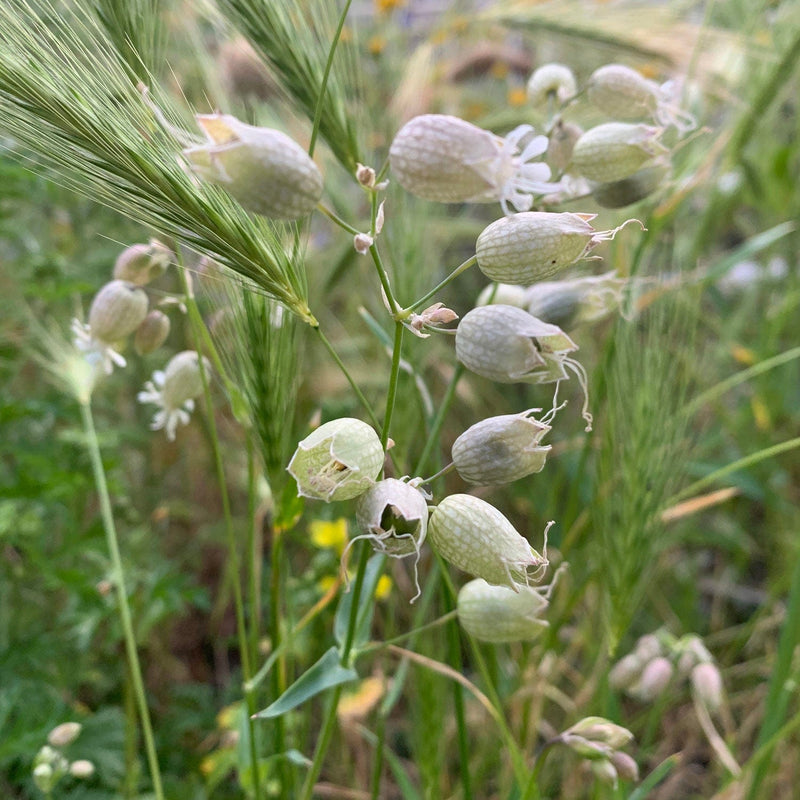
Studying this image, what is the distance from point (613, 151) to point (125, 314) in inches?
20.1

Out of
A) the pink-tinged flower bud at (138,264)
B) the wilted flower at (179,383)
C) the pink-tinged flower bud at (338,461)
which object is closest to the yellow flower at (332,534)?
the wilted flower at (179,383)

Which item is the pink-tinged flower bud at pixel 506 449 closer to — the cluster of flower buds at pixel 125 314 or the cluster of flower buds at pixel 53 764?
the cluster of flower buds at pixel 125 314

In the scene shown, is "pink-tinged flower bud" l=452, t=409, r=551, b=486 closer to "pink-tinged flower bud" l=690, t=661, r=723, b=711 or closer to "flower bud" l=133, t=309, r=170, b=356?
"flower bud" l=133, t=309, r=170, b=356

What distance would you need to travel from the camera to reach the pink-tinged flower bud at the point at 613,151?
28.8 inches

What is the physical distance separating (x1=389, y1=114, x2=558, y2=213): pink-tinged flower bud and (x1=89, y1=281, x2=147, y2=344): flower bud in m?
0.35

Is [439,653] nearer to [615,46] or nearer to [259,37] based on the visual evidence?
[259,37]

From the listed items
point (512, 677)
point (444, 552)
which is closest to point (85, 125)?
point (444, 552)

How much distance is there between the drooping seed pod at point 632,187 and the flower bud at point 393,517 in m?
0.44

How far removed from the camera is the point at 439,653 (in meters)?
1.10

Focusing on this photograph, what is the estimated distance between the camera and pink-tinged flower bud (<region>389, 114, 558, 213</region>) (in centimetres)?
57

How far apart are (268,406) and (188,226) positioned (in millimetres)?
178

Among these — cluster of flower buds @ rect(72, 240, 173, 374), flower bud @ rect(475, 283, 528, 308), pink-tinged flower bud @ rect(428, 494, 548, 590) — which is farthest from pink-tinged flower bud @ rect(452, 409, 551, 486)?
cluster of flower buds @ rect(72, 240, 173, 374)

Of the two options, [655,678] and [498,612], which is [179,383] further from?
[655,678]

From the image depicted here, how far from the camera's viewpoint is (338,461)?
541mm
